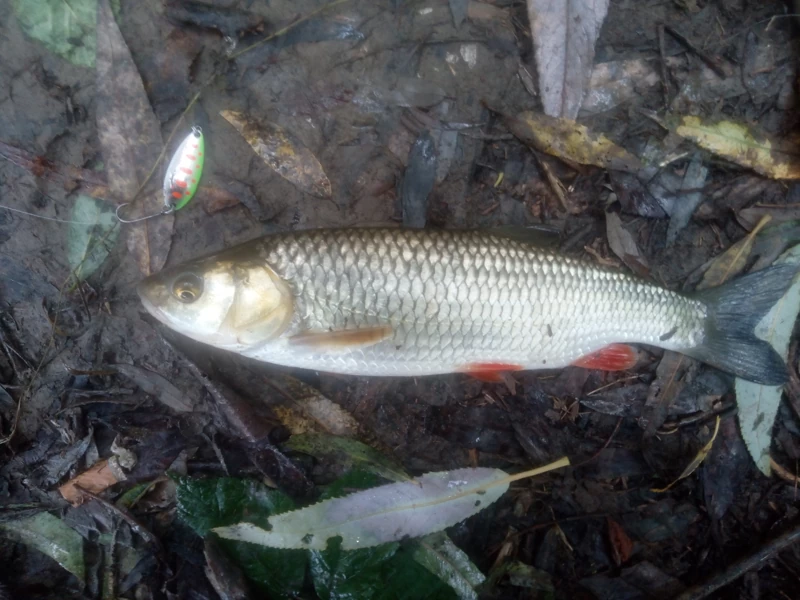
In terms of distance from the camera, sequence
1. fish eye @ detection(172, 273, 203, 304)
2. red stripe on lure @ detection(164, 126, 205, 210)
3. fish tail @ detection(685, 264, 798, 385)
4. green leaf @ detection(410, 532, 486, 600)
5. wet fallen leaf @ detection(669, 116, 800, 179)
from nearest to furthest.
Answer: fish eye @ detection(172, 273, 203, 304)
green leaf @ detection(410, 532, 486, 600)
red stripe on lure @ detection(164, 126, 205, 210)
fish tail @ detection(685, 264, 798, 385)
wet fallen leaf @ detection(669, 116, 800, 179)

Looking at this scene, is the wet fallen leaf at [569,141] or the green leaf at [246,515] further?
the wet fallen leaf at [569,141]

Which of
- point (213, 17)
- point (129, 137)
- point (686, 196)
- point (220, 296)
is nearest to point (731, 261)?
point (686, 196)

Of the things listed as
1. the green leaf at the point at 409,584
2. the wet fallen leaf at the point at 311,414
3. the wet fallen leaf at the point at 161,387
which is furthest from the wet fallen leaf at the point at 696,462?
the wet fallen leaf at the point at 161,387

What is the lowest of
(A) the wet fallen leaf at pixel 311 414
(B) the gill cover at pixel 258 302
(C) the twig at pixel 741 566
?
(C) the twig at pixel 741 566

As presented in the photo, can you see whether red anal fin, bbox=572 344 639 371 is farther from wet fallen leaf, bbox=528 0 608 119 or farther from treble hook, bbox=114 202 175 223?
treble hook, bbox=114 202 175 223

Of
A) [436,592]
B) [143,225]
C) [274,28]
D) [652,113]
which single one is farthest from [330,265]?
[652,113]

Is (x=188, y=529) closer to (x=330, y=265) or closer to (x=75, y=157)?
(x=330, y=265)

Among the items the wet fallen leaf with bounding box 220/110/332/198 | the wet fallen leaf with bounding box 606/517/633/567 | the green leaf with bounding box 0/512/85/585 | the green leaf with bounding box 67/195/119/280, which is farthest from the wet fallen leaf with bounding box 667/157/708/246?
the green leaf with bounding box 0/512/85/585

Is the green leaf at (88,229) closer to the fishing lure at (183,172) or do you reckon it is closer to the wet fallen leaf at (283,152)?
the fishing lure at (183,172)
